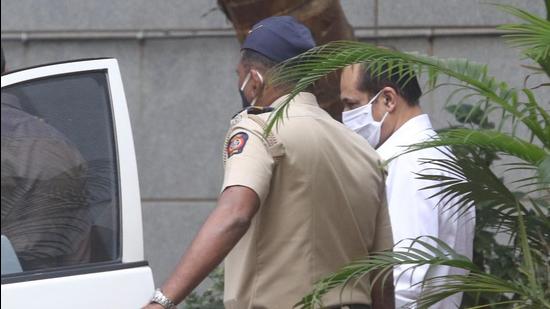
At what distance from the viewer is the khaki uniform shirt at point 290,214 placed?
3.54 metres

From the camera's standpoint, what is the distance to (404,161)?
4250 mm

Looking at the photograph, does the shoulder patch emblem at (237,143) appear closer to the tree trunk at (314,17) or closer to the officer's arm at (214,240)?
the officer's arm at (214,240)

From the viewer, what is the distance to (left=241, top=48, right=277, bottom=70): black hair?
380 cm

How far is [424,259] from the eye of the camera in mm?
3408

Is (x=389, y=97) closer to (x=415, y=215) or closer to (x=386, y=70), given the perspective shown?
(x=415, y=215)

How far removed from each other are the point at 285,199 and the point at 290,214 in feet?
0.16

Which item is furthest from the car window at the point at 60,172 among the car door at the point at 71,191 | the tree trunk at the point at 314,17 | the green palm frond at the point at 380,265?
the tree trunk at the point at 314,17

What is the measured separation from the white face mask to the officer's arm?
1332 millimetres

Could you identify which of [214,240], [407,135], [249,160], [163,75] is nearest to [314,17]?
[407,135]

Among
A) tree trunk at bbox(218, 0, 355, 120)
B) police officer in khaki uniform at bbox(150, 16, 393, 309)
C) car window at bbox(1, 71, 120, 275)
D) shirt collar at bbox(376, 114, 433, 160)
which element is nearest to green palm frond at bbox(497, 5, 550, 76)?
police officer in khaki uniform at bbox(150, 16, 393, 309)

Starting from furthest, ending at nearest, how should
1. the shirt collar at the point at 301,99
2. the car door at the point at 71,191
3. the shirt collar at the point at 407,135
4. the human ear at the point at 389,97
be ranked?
1. the human ear at the point at 389,97
2. the shirt collar at the point at 407,135
3. the shirt collar at the point at 301,99
4. the car door at the point at 71,191

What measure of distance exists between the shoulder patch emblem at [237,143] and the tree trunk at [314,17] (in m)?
1.75

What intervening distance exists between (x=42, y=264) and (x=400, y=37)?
15.8 ft

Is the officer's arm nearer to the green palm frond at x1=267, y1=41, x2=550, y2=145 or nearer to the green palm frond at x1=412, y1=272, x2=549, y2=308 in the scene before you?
the green palm frond at x1=267, y1=41, x2=550, y2=145
